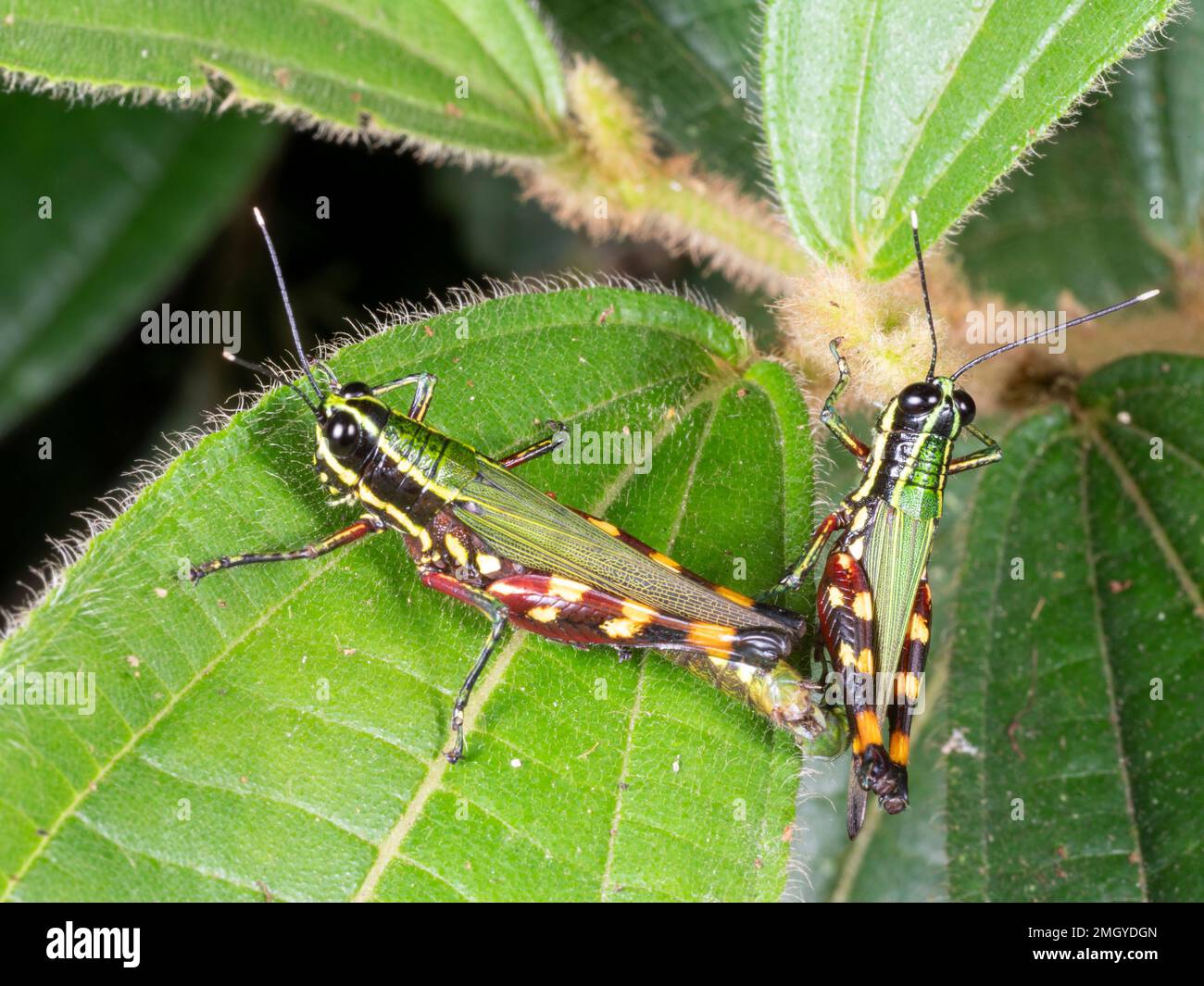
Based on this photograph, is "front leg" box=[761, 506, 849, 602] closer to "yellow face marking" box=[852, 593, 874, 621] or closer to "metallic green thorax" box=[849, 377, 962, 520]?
"yellow face marking" box=[852, 593, 874, 621]

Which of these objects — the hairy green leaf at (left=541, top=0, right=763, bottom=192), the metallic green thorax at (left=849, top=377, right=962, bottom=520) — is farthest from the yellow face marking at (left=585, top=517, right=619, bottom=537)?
the hairy green leaf at (left=541, top=0, right=763, bottom=192)

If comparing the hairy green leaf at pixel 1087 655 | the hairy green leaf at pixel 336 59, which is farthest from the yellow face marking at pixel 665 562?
the hairy green leaf at pixel 336 59

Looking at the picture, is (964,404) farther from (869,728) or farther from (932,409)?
(869,728)

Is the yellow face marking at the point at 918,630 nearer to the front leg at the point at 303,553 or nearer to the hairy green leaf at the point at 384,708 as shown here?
the hairy green leaf at the point at 384,708
